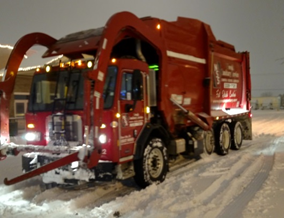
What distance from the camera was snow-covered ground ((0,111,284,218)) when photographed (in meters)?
4.60

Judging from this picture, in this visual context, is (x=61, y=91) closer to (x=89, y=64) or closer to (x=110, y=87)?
(x=89, y=64)

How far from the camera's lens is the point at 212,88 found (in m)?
9.54

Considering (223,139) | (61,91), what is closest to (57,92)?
(61,91)

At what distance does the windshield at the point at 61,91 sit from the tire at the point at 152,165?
145 cm

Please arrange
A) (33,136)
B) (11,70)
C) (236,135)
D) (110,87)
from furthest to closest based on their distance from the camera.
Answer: (236,135) < (11,70) < (33,136) < (110,87)

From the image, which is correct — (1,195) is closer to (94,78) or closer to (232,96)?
(94,78)

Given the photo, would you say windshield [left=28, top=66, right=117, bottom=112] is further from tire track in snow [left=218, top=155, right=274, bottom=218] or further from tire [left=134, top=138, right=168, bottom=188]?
tire track in snow [left=218, top=155, right=274, bottom=218]

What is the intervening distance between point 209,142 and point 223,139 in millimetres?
836

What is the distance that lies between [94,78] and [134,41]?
2570 mm

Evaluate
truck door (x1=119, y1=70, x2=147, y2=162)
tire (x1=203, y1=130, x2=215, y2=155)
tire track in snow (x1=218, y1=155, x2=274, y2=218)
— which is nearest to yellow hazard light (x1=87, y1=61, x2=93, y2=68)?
truck door (x1=119, y1=70, x2=147, y2=162)

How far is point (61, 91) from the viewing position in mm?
6160

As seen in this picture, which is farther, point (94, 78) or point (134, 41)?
point (134, 41)

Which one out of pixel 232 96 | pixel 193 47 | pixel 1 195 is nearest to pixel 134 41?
pixel 193 47

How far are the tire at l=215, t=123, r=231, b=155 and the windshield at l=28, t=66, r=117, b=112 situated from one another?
5599mm
